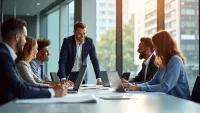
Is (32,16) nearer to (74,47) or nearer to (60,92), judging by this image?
(74,47)

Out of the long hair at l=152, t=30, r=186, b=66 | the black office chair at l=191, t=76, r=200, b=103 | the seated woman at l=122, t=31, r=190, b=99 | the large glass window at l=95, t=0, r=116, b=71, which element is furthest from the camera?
the large glass window at l=95, t=0, r=116, b=71

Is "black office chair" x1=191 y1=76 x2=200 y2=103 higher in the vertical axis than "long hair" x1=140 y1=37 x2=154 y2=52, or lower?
lower

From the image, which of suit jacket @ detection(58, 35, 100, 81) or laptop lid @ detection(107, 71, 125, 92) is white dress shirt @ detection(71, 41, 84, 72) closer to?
suit jacket @ detection(58, 35, 100, 81)

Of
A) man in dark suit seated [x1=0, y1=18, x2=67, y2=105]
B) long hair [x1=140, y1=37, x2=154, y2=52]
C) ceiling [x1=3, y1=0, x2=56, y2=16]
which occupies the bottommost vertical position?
man in dark suit seated [x1=0, y1=18, x2=67, y2=105]

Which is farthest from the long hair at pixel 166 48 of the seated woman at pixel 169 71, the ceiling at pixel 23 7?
the ceiling at pixel 23 7

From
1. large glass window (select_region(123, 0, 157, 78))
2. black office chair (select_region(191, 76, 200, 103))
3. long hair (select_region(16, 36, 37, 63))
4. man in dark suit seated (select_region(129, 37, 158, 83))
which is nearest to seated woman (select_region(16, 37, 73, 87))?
long hair (select_region(16, 36, 37, 63))

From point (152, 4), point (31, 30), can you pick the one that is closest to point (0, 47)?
point (152, 4)

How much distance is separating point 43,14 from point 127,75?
4.70 meters

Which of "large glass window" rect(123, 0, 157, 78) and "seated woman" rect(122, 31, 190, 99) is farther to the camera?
"large glass window" rect(123, 0, 157, 78)

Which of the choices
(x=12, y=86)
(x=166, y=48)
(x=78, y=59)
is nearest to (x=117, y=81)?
(x=166, y=48)

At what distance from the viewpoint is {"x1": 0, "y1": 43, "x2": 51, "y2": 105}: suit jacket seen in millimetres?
2332

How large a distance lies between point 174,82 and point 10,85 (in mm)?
1546

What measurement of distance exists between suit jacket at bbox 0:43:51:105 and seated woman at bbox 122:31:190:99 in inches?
43.2

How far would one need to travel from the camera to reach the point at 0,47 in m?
2.44
